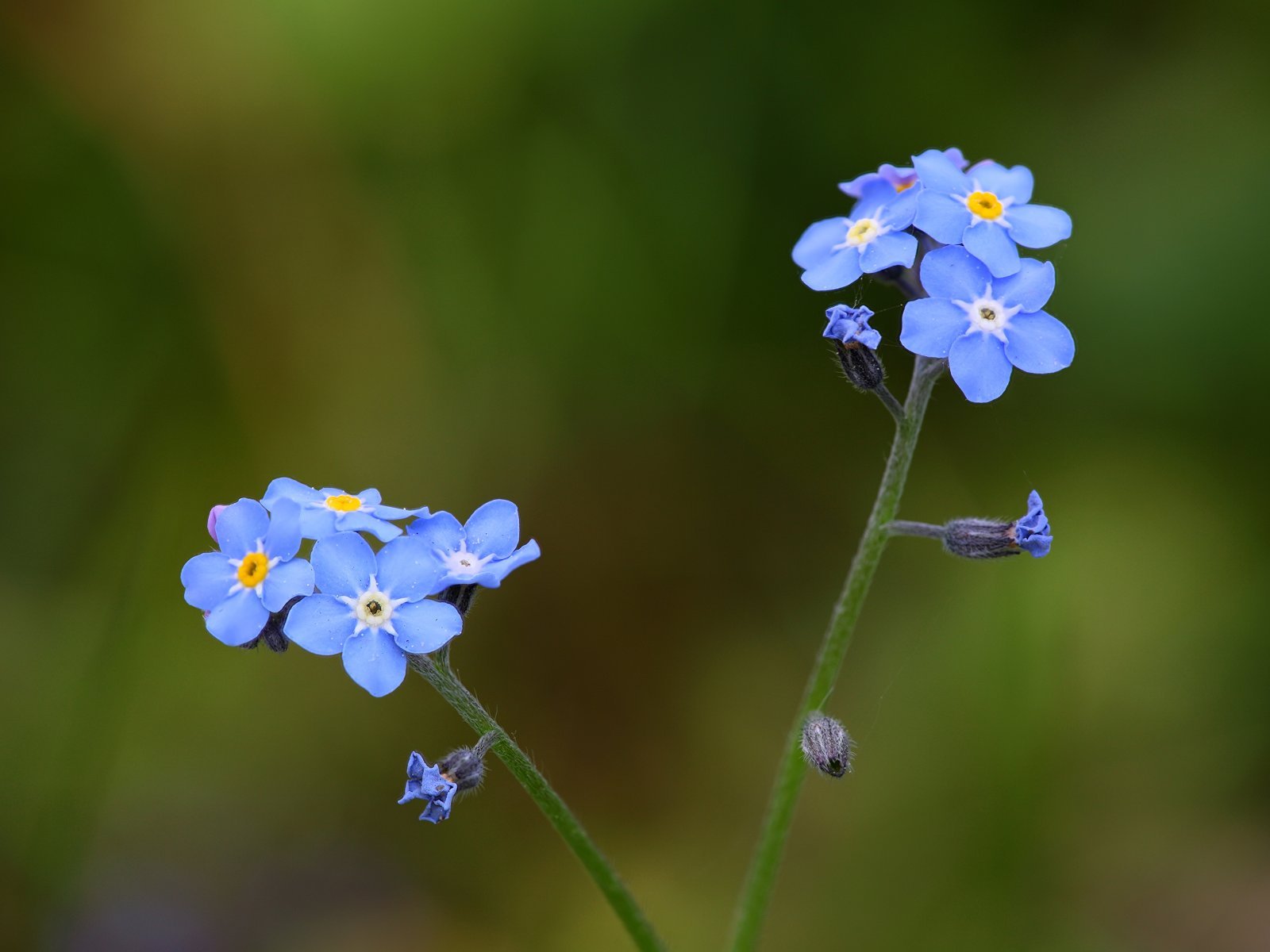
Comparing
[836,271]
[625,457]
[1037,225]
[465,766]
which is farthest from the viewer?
[625,457]

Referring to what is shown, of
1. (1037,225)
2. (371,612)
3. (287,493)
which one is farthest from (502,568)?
(1037,225)

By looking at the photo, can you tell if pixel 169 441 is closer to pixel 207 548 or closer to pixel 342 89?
pixel 207 548

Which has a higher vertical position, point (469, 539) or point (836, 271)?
point (836, 271)

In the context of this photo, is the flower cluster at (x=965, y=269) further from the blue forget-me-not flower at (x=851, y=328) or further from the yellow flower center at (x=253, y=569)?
the yellow flower center at (x=253, y=569)

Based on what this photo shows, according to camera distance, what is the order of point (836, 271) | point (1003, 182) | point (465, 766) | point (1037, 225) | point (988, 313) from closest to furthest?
point (465, 766) < point (988, 313) < point (836, 271) < point (1037, 225) < point (1003, 182)

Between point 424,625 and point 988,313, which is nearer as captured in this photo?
point 424,625

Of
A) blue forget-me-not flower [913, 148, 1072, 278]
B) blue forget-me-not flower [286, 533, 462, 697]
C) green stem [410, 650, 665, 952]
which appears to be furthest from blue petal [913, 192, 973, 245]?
green stem [410, 650, 665, 952]

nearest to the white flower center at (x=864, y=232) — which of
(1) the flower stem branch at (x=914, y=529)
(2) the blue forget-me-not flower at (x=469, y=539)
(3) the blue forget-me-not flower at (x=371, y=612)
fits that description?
(1) the flower stem branch at (x=914, y=529)

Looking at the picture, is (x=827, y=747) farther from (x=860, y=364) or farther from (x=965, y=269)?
(x=965, y=269)
